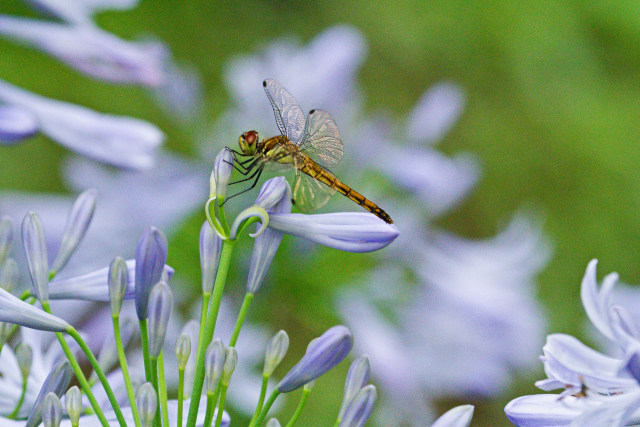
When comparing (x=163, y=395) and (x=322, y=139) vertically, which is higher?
(x=322, y=139)

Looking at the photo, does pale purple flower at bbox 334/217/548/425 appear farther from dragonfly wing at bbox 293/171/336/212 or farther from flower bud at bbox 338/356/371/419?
flower bud at bbox 338/356/371/419

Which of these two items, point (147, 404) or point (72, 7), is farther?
point (72, 7)

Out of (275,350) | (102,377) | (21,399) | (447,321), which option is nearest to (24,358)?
(21,399)

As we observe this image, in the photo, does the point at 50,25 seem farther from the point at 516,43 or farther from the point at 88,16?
the point at 516,43

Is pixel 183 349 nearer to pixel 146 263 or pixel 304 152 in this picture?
pixel 146 263

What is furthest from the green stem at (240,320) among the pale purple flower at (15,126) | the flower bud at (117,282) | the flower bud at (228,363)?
the pale purple flower at (15,126)

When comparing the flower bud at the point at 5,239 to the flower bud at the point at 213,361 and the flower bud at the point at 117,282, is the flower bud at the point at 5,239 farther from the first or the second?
the flower bud at the point at 213,361

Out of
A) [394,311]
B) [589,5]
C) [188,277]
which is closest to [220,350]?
[188,277]

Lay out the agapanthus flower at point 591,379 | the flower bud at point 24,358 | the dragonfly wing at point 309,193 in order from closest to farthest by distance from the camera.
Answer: the agapanthus flower at point 591,379
the flower bud at point 24,358
the dragonfly wing at point 309,193
